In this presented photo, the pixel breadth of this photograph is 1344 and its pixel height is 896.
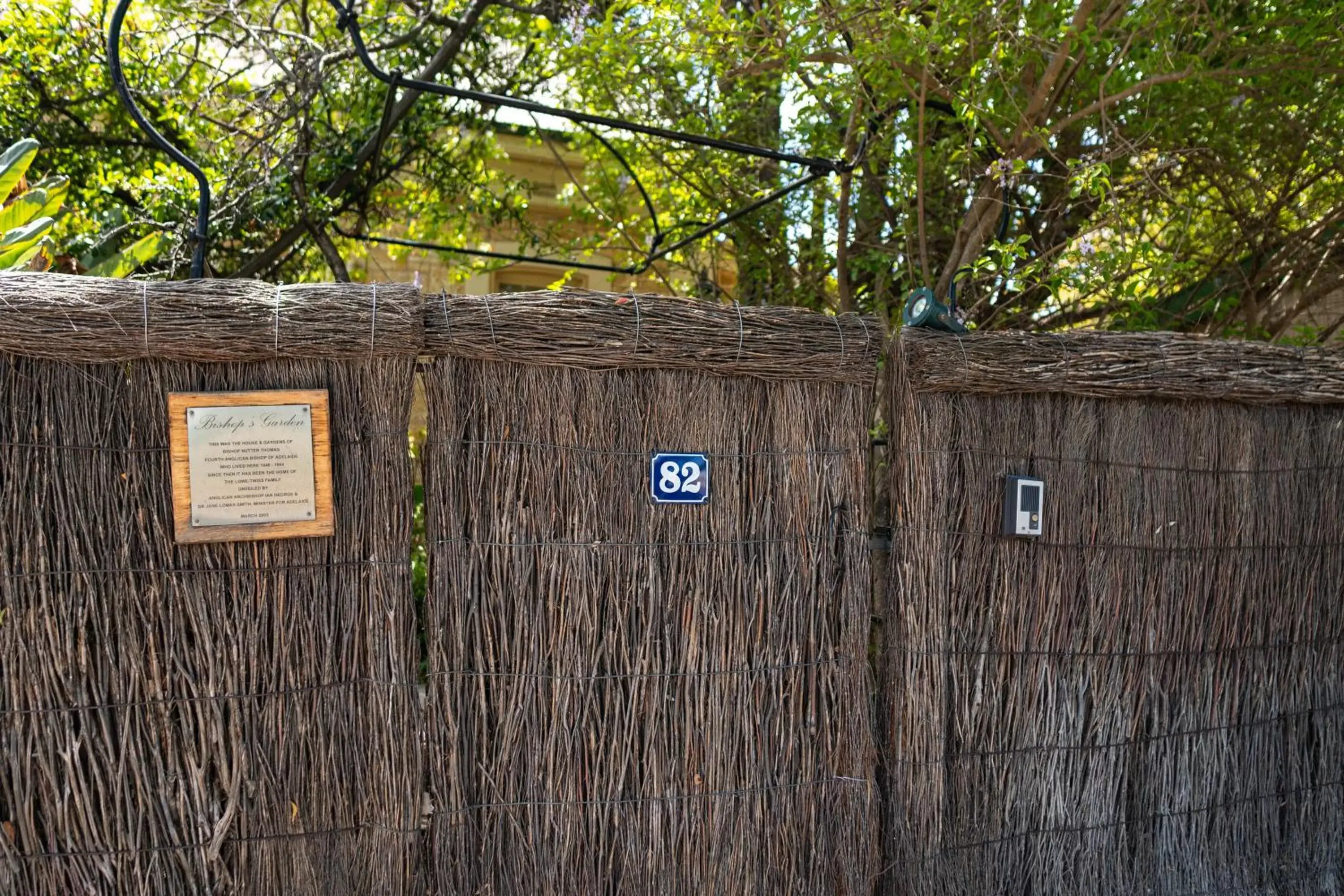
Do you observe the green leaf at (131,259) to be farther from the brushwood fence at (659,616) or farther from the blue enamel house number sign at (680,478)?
the blue enamel house number sign at (680,478)

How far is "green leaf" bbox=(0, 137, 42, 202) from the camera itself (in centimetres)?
359

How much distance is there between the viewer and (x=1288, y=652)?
3941 mm

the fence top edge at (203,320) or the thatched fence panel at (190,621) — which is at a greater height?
the fence top edge at (203,320)

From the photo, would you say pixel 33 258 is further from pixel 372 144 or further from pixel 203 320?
pixel 372 144

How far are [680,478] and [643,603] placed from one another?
412 mm

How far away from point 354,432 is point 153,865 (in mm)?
1339

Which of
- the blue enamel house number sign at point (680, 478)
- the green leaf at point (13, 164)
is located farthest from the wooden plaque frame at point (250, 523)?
the green leaf at point (13, 164)

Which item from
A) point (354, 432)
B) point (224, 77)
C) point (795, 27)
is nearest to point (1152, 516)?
point (795, 27)

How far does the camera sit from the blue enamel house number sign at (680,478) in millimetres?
3176

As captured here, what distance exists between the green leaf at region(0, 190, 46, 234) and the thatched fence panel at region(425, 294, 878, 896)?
194cm

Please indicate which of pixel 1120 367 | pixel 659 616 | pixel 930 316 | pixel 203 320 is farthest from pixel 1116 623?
pixel 203 320

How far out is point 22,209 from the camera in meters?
3.77

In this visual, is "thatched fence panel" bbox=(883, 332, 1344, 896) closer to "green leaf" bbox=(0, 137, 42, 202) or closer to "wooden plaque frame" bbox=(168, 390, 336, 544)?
"wooden plaque frame" bbox=(168, 390, 336, 544)

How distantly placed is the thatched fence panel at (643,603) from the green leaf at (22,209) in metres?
1.94
